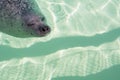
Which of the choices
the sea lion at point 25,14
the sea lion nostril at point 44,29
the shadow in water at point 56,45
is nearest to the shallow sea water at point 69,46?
the shadow in water at point 56,45

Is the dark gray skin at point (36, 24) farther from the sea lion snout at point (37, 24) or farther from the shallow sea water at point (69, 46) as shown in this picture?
the shallow sea water at point (69, 46)

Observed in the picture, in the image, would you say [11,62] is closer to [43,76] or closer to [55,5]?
[43,76]

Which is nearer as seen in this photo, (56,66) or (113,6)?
(56,66)

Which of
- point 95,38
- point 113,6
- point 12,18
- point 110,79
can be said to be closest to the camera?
point 12,18

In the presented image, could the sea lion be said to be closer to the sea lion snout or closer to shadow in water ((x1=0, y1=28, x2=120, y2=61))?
the sea lion snout

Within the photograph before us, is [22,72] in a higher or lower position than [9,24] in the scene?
lower

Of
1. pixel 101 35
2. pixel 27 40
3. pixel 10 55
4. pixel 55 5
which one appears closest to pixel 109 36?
pixel 101 35

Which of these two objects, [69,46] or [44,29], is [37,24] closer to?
[44,29]

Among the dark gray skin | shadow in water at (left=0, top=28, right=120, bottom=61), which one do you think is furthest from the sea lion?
shadow in water at (left=0, top=28, right=120, bottom=61)
